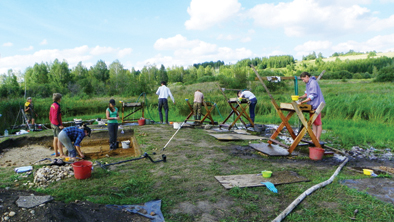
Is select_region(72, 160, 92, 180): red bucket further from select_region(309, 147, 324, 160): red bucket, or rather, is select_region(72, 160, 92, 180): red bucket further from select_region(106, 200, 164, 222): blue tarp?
select_region(309, 147, 324, 160): red bucket

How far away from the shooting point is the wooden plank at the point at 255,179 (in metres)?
3.41

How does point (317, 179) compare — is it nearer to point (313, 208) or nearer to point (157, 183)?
point (313, 208)

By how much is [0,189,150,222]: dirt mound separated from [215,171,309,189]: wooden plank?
1.41m

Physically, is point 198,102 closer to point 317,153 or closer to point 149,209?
point 317,153

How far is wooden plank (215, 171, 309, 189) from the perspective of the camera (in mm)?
3406

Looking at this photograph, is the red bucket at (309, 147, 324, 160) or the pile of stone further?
the red bucket at (309, 147, 324, 160)

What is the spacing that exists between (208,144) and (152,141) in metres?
1.59

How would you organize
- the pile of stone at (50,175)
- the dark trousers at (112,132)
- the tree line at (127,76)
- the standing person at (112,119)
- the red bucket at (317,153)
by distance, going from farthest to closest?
the tree line at (127,76), the dark trousers at (112,132), the standing person at (112,119), the red bucket at (317,153), the pile of stone at (50,175)

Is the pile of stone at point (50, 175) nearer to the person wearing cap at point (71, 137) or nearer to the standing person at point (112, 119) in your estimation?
the person wearing cap at point (71, 137)

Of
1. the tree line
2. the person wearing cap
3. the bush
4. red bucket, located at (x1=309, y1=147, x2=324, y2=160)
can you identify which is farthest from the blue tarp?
the bush

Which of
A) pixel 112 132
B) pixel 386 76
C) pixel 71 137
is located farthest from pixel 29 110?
pixel 386 76

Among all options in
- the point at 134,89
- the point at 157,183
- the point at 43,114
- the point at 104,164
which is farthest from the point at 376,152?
the point at 134,89

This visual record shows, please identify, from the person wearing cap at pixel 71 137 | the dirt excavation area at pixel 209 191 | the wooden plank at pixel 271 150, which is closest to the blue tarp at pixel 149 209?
the dirt excavation area at pixel 209 191

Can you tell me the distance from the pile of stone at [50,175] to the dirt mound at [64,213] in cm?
85
